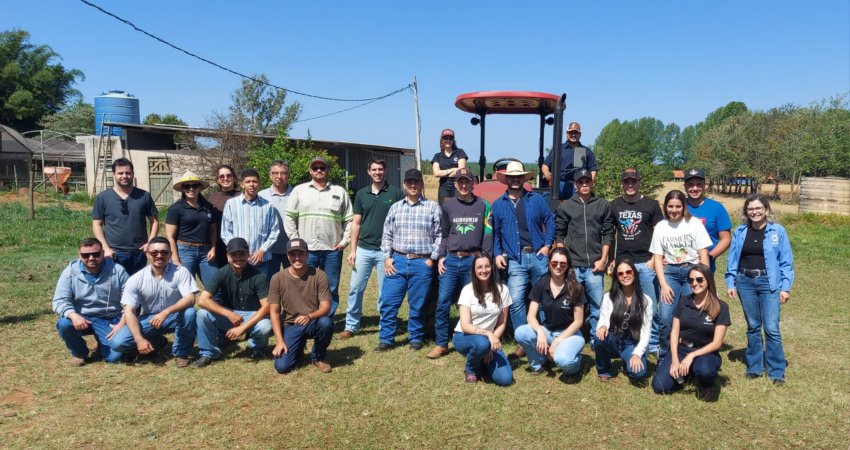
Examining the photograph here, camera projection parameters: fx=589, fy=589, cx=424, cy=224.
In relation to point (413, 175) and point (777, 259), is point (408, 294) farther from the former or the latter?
point (777, 259)

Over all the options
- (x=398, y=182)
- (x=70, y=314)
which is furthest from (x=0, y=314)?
(x=398, y=182)

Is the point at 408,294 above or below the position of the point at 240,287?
below

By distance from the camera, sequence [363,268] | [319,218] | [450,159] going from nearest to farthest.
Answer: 1. [319,218]
2. [363,268]
3. [450,159]

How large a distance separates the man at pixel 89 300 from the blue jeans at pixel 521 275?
3521 mm

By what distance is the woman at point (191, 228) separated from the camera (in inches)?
226

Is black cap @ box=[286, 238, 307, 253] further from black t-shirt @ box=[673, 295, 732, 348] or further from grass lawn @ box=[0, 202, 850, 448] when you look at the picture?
black t-shirt @ box=[673, 295, 732, 348]

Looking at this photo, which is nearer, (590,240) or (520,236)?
(590,240)

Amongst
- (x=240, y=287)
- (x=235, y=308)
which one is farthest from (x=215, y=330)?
(x=240, y=287)

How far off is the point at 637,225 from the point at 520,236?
1.04m

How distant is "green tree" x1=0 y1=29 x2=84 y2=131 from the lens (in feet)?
139

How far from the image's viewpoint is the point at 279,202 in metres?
6.14

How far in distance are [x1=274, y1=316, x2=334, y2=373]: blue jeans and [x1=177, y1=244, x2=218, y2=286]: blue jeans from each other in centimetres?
117

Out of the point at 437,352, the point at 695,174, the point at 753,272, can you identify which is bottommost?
the point at 437,352

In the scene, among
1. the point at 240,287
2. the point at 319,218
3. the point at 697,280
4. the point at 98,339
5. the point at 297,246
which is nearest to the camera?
the point at 697,280
